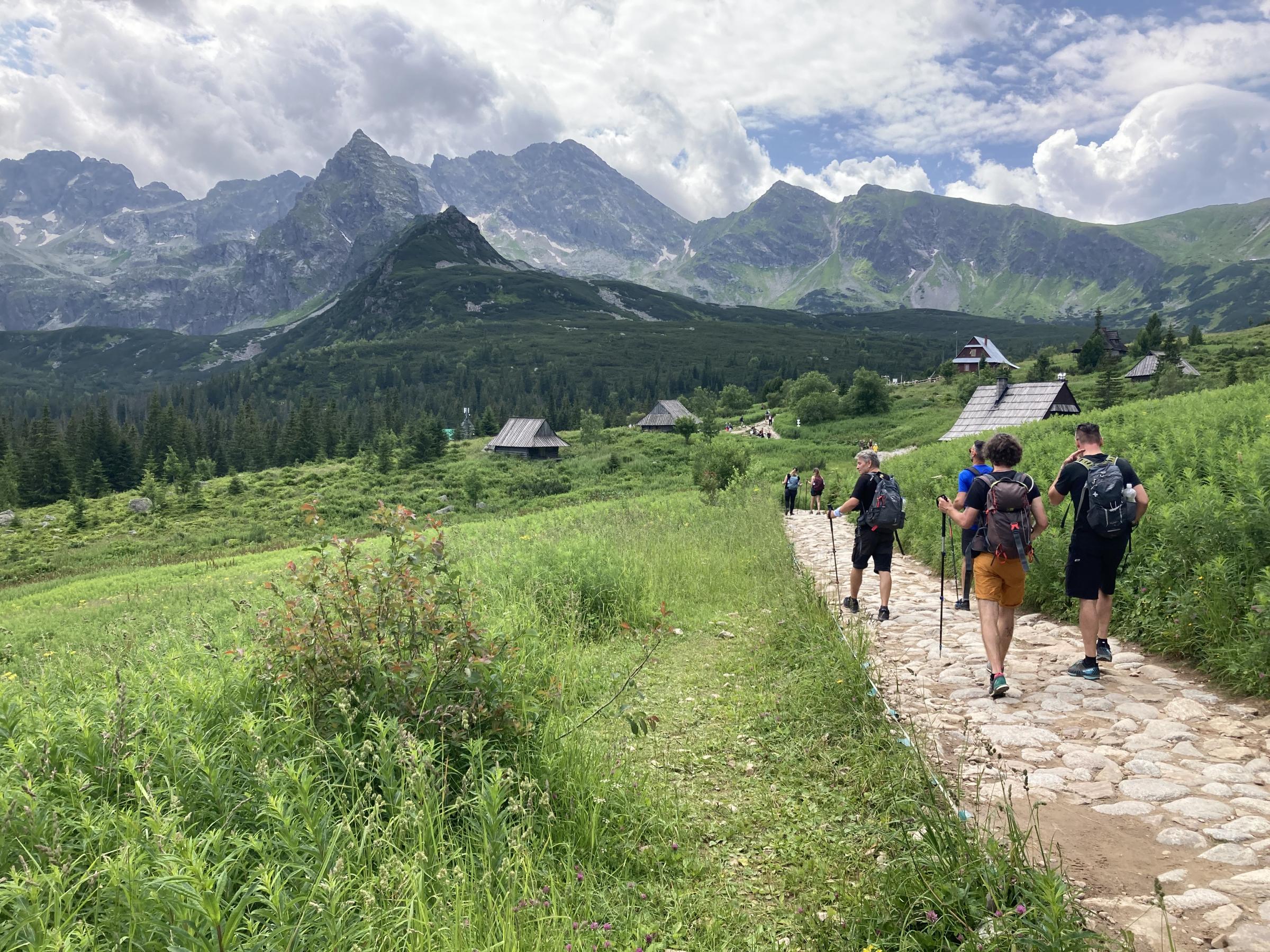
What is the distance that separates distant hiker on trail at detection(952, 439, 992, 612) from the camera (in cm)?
822

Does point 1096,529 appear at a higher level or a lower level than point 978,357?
lower

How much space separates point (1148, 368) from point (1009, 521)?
8999cm

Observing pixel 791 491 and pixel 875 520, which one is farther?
pixel 791 491

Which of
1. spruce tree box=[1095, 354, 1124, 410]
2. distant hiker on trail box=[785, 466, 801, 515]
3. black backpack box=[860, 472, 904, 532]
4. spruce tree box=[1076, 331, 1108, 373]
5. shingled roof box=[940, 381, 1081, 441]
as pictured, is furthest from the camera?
spruce tree box=[1076, 331, 1108, 373]

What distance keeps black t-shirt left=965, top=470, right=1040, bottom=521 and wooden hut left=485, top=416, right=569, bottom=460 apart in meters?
68.6

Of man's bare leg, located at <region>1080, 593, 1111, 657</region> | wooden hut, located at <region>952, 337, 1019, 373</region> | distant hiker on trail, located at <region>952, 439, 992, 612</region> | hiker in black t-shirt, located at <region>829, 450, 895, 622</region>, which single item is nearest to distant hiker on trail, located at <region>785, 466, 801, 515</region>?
distant hiker on trail, located at <region>952, 439, 992, 612</region>

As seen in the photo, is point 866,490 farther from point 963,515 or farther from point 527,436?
point 527,436

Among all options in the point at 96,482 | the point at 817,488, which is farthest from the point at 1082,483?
the point at 96,482

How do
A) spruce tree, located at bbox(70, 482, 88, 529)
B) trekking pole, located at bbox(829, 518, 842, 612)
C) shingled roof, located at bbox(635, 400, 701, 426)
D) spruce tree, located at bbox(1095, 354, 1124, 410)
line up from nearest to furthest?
trekking pole, located at bbox(829, 518, 842, 612)
spruce tree, located at bbox(70, 482, 88, 529)
spruce tree, located at bbox(1095, 354, 1124, 410)
shingled roof, located at bbox(635, 400, 701, 426)

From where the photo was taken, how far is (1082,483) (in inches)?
274

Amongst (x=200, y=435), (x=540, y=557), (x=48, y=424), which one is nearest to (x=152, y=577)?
(x=540, y=557)

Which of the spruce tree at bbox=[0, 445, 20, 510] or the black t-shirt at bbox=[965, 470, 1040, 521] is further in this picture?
the spruce tree at bbox=[0, 445, 20, 510]

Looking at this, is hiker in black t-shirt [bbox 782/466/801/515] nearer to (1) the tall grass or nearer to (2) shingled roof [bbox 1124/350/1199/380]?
(1) the tall grass

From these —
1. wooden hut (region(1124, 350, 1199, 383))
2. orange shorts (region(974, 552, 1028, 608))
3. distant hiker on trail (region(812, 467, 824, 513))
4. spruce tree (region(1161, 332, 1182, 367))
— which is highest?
spruce tree (region(1161, 332, 1182, 367))
